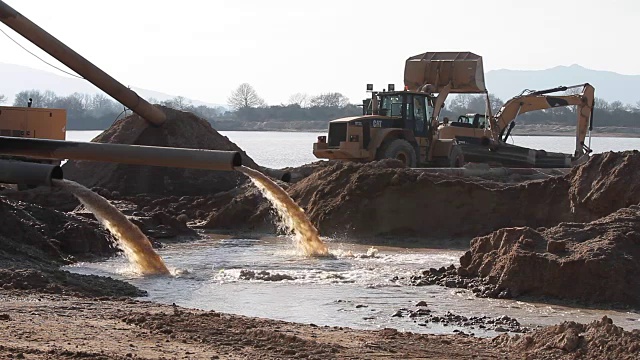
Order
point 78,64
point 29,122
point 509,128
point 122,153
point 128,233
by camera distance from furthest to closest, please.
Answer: point 509,128, point 78,64, point 29,122, point 128,233, point 122,153

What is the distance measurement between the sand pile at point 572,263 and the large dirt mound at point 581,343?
4.03 m

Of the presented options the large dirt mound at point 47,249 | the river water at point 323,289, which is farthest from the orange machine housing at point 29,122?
the river water at point 323,289

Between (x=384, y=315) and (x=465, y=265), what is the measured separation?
10.5ft

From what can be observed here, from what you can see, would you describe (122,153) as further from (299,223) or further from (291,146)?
(291,146)

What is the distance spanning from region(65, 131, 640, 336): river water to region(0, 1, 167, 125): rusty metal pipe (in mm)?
9222

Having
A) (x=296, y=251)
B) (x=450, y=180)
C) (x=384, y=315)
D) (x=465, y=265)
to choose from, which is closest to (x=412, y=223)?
(x=450, y=180)

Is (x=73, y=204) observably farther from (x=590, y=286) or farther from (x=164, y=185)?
(x=590, y=286)

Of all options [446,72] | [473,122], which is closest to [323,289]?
[446,72]

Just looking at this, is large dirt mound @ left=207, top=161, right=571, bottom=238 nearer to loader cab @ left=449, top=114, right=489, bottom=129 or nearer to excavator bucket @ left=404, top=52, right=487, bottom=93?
excavator bucket @ left=404, top=52, right=487, bottom=93

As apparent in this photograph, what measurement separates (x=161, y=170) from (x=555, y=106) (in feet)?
42.6

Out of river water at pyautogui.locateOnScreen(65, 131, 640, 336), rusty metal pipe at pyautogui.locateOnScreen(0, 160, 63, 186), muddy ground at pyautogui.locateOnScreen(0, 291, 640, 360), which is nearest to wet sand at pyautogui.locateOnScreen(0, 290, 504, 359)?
muddy ground at pyautogui.locateOnScreen(0, 291, 640, 360)

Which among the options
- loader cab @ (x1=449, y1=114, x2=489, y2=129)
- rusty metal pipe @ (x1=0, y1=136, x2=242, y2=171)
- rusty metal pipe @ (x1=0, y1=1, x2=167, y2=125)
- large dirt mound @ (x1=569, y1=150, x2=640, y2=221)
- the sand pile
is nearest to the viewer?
the sand pile

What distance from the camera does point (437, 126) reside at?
97.7 feet

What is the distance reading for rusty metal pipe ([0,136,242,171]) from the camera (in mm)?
13797
